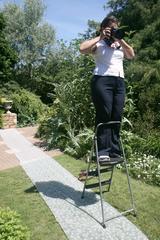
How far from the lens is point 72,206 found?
4.42 metres

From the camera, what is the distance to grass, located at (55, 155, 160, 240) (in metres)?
3.89

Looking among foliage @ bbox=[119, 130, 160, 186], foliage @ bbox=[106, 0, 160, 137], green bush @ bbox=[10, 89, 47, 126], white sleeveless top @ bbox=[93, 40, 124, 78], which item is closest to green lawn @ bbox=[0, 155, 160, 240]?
foliage @ bbox=[119, 130, 160, 186]

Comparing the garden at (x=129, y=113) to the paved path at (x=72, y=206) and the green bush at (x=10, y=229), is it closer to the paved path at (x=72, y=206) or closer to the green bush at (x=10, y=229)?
the green bush at (x=10, y=229)

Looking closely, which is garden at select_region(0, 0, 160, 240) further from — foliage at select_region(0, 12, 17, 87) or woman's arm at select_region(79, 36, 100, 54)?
foliage at select_region(0, 12, 17, 87)

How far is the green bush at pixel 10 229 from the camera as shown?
2.85 metres

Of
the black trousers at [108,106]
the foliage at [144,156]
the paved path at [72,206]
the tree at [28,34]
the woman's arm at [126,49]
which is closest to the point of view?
the paved path at [72,206]

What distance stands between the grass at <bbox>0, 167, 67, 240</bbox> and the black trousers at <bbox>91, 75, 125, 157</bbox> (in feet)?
3.20

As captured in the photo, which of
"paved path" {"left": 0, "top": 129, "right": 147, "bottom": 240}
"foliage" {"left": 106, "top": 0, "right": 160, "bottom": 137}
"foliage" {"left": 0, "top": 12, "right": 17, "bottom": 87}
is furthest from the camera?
"foliage" {"left": 0, "top": 12, "right": 17, "bottom": 87}

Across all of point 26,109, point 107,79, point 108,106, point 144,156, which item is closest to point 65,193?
point 108,106

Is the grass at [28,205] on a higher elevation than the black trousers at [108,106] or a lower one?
lower

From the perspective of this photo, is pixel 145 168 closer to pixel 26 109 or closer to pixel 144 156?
pixel 144 156

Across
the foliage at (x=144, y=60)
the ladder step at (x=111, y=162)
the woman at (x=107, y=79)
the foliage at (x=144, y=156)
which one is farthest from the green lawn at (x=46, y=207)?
the foliage at (x=144, y=60)

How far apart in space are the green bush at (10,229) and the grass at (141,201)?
1.37m

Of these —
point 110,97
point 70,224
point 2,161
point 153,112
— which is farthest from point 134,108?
point 70,224
